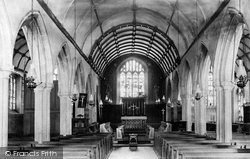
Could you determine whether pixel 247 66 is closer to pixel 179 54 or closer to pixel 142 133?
pixel 179 54

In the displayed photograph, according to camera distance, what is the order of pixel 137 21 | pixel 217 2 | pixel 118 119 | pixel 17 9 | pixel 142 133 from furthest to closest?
pixel 118 119
pixel 142 133
pixel 137 21
pixel 217 2
pixel 17 9

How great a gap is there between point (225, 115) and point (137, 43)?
1893 cm

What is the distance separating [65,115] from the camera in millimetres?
18984

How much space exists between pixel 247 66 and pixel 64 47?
583 inches

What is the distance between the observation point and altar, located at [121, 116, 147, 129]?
30.4 m

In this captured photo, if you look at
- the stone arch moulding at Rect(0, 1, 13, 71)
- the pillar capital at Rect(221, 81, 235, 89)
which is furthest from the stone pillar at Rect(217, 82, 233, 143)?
the stone arch moulding at Rect(0, 1, 13, 71)

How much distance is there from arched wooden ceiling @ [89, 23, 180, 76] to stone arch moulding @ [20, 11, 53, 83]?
1019cm

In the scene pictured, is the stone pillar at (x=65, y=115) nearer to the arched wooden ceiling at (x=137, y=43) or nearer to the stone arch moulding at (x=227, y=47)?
the arched wooden ceiling at (x=137, y=43)

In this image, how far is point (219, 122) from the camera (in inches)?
605

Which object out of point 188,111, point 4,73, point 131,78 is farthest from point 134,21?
point 131,78

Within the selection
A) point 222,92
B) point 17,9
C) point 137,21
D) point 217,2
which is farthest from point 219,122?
point 137,21

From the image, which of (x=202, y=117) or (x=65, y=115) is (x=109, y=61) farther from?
(x=202, y=117)

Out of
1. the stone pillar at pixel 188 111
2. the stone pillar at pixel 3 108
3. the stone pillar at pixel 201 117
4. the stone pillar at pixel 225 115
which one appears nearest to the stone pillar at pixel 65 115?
the stone pillar at pixel 201 117

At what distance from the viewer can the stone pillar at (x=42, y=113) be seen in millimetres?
14484
